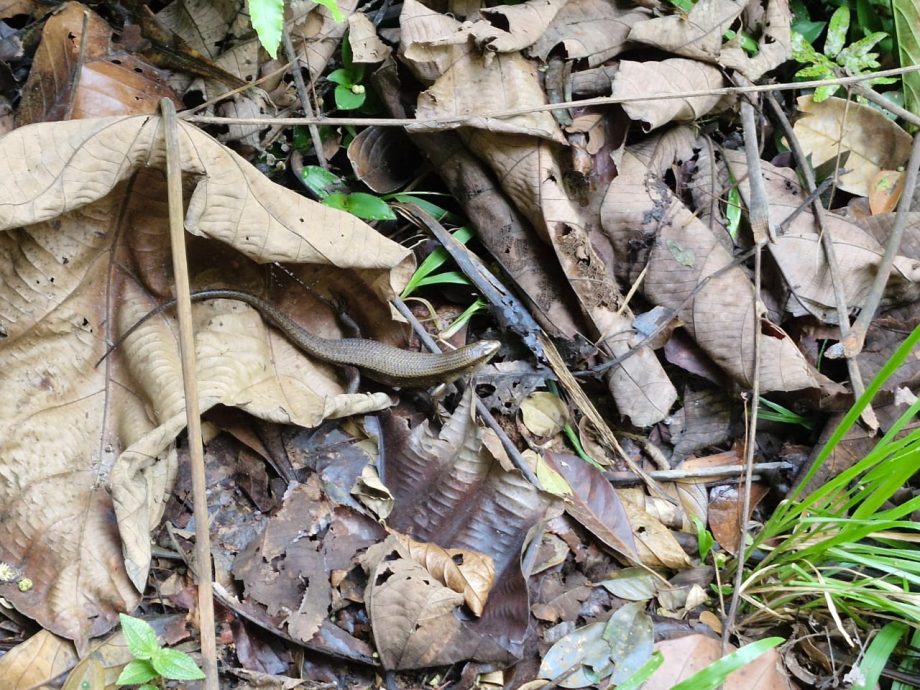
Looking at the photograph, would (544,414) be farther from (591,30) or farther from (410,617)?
(591,30)

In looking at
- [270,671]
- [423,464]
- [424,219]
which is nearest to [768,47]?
[424,219]

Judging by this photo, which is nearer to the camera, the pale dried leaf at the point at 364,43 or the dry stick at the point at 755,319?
the dry stick at the point at 755,319

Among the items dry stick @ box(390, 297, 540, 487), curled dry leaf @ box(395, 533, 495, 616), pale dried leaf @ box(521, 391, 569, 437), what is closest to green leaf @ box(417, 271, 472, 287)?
dry stick @ box(390, 297, 540, 487)

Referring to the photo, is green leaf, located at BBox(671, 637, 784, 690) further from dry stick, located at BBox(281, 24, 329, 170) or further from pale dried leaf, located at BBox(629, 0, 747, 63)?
pale dried leaf, located at BBox(629, 0, 747, 63)

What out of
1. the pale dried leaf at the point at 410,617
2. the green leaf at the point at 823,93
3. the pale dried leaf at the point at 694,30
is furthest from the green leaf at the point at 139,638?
the green leaf at the point at 823,93

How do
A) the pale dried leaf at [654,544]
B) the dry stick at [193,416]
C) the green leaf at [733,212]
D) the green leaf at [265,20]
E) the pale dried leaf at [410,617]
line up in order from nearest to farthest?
the dry stick at [193,416] → the green leaf at [265,20] → the pale dried leaf at [410,617] → the pale dried leaf at [654,544] → the green leaf at [733,212]

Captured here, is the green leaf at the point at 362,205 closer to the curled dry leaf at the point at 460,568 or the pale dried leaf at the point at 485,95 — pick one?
the pale dried leaf at the point at 485,95

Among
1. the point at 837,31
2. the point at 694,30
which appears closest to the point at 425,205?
the point at 694,30
